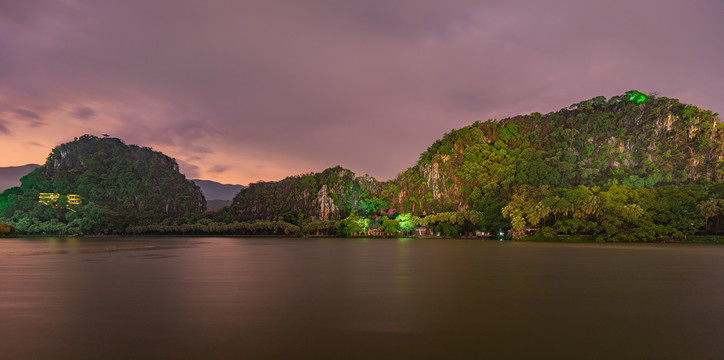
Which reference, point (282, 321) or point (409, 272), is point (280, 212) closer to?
point (409, 272)

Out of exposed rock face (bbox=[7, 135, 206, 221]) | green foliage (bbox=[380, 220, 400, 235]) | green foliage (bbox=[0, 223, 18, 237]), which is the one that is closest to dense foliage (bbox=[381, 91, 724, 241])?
green foliage (bbox=[380, 220, 400, 235])

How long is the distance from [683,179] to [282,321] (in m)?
109

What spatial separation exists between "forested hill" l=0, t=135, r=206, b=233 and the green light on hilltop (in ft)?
512

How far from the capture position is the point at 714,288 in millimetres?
13719

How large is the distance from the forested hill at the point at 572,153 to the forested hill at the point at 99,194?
3723 inches

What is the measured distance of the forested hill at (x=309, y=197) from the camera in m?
130

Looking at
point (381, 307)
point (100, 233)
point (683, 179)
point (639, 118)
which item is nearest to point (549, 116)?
point (639, 118)

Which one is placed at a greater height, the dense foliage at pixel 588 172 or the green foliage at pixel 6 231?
the dense foliage at pixel 588 172

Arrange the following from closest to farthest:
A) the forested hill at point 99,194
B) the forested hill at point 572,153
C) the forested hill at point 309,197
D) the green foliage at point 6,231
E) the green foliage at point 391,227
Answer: the forested hill at point 572,153
the green foliage at point 391,227
the green foliage at point 6,231
the forested hill at point 99,194
the forested hill at point 309,197

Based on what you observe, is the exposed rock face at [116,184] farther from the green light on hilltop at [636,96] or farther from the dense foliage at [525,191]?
the green light on hilltop at [636,96]

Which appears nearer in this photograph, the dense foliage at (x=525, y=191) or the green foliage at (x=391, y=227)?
the dense foliage at (x=525, y=191)

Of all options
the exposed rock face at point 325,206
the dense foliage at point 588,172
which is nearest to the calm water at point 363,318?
the dense foliage at point 588,172

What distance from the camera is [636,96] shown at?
4247 inches

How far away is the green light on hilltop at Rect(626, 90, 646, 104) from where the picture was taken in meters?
106
